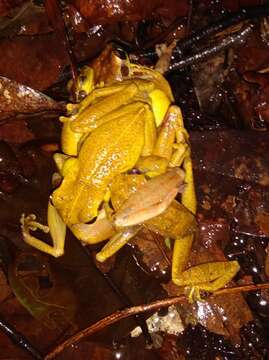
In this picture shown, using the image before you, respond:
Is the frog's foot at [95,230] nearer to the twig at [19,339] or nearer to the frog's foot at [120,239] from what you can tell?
the frog's foot at [120,239]

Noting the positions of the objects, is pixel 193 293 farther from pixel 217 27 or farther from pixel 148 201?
pixel 217 27

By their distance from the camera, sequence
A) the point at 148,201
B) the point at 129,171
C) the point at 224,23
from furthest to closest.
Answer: the point at 224,23 → the point at 129,171 → the point at 148,201

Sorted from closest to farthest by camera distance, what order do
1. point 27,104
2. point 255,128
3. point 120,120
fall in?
point 120,120, point 27,104, point 255,128

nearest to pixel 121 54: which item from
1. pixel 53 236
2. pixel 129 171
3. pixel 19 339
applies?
pixel 129 171

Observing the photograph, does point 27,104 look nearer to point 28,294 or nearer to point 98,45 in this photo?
point 98,45

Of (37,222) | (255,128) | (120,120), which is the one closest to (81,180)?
(120,120)

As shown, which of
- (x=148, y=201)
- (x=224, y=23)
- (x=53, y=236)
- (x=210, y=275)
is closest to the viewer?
(x=148, y=201)
